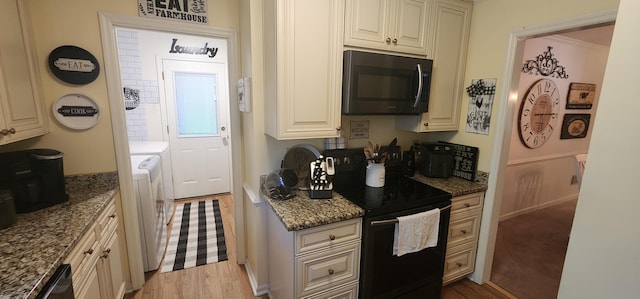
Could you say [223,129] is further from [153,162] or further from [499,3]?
[499,3]

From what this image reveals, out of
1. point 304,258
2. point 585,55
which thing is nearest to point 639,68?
point 304,258

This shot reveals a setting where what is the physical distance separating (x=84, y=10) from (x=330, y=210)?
1995 millimetres

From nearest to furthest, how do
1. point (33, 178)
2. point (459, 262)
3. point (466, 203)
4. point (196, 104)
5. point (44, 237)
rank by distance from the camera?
point (44, 237)
point (33, 178)
point (466, 203)
point (459, 262)
point (196, 104)

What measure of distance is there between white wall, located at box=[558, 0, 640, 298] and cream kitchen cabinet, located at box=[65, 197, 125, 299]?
80.2 inches

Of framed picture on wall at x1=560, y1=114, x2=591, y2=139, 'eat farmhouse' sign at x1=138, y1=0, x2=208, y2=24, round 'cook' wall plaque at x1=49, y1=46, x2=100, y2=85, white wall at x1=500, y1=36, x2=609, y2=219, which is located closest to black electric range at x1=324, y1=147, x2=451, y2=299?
'eat farmhouse' sign at x1=138, y1=0, x2=208, y2=24

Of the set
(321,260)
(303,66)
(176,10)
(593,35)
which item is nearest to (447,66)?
(303,66)

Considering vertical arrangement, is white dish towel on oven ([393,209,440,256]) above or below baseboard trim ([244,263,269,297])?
above

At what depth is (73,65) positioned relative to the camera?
1727 mm

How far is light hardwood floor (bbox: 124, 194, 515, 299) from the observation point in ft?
7.18

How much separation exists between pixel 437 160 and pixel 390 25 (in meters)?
1.17

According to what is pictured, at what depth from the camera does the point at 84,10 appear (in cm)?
171

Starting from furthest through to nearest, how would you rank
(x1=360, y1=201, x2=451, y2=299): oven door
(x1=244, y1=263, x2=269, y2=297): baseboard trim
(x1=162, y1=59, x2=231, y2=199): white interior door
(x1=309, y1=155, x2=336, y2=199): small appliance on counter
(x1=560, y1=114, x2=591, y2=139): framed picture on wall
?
(x1=162, y1=59, x2=231, y2=199): white interior door, (x1=560, y1=114, x2=591, y2=139): framed picture on wall, (x1=244, y1=263, x2=269, y2=297): baseboard trim, (x1=309, y1=155, x2=336, y2=199): small appliance on counter, (x1=360, y1=201, x2=451, y2=299): oven door

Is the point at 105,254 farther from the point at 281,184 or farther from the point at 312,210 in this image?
the point at 312,210

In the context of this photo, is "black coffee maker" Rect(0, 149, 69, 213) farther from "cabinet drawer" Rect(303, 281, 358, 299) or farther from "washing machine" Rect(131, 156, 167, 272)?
"cabinet drawer" Rect(303, 281, 358, 299)
